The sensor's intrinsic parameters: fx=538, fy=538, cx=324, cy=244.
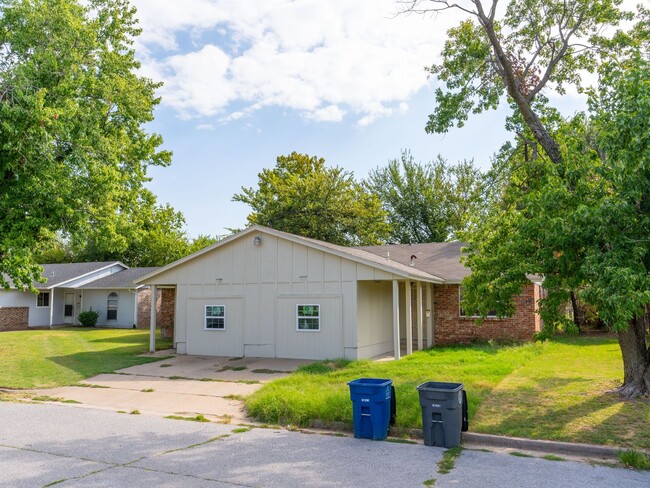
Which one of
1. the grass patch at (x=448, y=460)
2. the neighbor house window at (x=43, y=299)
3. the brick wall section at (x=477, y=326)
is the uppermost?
the neighbor house window at (x=43, y=299)

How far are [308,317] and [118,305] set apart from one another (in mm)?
22298

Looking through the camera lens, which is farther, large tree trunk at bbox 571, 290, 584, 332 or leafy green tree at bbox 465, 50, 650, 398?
large tree trunk at bbox 571, 290, 584, 332

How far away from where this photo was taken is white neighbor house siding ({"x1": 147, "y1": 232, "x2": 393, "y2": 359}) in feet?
54.5

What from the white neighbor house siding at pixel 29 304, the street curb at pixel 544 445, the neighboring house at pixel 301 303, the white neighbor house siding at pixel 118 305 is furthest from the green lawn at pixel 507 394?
the white neighbor house siding at pixel 29 304

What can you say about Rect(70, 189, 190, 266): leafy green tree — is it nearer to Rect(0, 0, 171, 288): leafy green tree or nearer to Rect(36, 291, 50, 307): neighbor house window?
Rect(0, 0, 171, 288): leafy green tree

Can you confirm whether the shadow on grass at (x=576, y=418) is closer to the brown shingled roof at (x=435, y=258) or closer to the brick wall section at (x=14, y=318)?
the brown shingled roof at (x=435, y=258)

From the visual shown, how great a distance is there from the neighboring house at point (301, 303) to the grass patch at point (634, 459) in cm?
898

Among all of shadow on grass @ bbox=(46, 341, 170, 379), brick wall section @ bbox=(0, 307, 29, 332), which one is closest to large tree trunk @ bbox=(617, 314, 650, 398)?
shadow on grass @ bbox=(46, 341, 170, 379)

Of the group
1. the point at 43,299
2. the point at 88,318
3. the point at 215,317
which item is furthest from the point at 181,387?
the point at 43,299

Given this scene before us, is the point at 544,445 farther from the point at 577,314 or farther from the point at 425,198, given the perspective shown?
the point at 425,198

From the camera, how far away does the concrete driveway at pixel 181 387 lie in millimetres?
10859

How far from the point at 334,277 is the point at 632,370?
8.73 metres

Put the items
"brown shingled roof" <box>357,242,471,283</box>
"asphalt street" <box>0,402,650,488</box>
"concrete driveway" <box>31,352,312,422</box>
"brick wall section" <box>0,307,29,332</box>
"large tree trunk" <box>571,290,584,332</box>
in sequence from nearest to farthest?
1. "asphalt street" <box>0,402,650,488</box>
2. "concrete driveway" <box>31,352,312,422</box>
3. "brown shingled roof" <box>357,242,471,283</box>
4. "large tree trunk" <box>571,290,584,332</box>
5. "brick wall section" <box>0,307,29,332</box>

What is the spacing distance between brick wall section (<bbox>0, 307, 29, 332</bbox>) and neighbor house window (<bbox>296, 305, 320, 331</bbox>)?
23.4 m
